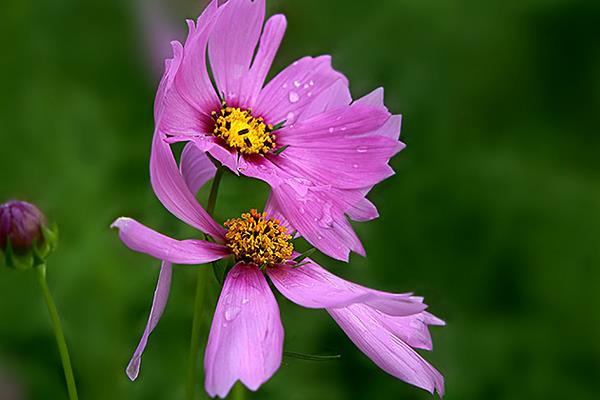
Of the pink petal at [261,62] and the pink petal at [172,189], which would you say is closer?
the pink petal at [172,189]

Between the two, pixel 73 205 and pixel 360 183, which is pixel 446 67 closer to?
pixel 73 205

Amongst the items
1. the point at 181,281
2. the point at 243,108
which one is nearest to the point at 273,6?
the point at 181,281

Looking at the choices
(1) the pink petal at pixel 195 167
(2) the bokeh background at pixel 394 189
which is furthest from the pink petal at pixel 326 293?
(2) the bokeh background at pixel 394 189

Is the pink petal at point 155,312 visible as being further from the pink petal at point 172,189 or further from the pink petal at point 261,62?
the pink petal at point 261,62

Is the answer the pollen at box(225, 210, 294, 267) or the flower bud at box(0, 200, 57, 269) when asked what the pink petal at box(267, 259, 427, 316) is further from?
the flower bud at box(0, 200, 57, 269)

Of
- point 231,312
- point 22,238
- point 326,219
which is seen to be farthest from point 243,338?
point 22,238

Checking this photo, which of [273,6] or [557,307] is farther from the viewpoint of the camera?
[273,6]
